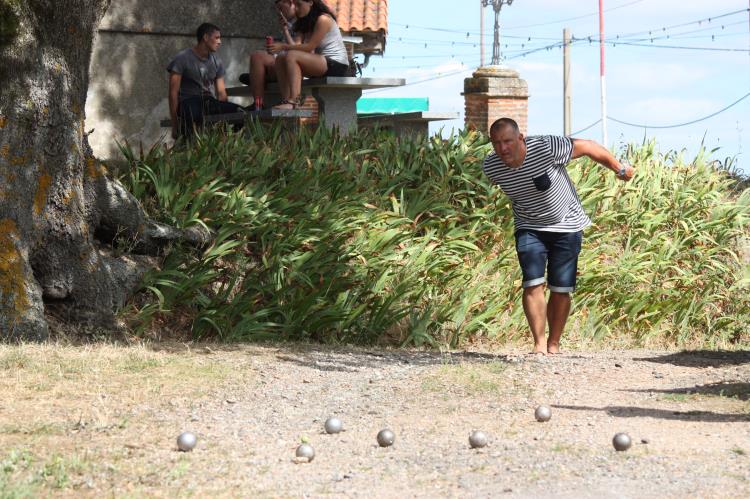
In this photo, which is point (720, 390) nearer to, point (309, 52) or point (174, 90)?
point (309, 52)

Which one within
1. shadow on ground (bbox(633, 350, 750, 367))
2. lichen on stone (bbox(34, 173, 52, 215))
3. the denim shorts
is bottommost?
shadow on ground (bbox(633, 350, 750, 367))

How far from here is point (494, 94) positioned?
2152 centimetres

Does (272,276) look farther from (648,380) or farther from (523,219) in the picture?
(648,380)

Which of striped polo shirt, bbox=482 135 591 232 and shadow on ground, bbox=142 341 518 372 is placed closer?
shadow on ground, bbox=142 341 518 372

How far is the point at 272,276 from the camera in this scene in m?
9.48

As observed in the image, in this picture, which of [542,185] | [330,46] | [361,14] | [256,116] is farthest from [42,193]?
[361,14]

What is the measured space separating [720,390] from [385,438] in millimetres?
2476

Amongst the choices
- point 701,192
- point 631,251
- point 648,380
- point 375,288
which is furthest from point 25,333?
point 701,192

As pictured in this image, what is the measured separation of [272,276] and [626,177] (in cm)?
298

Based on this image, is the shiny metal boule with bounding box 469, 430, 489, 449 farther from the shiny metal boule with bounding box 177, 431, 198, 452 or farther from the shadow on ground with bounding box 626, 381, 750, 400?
the shadow on ground with bounding box 626, 381, 750, 400

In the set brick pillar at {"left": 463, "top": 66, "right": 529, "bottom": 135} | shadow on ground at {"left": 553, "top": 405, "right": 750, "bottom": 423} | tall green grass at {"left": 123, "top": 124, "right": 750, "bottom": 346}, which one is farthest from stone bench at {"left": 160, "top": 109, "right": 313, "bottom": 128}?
brick pillar at {"left": 463, "top": 66, "right": 529, "bottom": 135}

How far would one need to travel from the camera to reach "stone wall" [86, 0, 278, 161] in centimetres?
1416

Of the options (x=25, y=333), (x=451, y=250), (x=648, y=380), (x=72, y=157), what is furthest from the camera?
(x=451, y=250)

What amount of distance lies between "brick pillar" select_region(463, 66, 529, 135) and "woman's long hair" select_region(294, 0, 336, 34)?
9.02 metres
